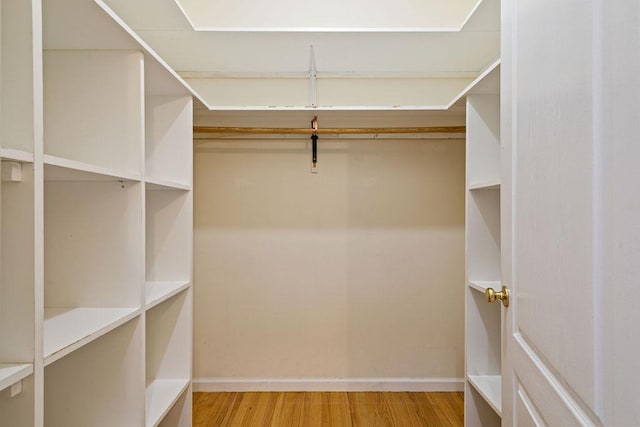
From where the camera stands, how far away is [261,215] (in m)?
2.44

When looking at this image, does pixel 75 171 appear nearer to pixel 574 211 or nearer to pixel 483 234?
pixel 574 211

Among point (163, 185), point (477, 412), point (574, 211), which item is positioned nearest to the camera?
point (574, 211)

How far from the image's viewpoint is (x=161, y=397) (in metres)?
1.60

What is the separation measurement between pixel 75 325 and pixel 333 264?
62.8 inches

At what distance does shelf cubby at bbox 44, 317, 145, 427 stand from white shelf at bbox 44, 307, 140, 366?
92 mm

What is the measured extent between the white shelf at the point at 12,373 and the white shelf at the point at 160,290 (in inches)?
21.9

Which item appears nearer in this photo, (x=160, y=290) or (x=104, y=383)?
(x=104, y=383)

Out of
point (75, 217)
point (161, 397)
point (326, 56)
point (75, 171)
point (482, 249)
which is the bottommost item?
point (161, 397)

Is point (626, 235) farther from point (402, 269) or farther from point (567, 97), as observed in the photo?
point (402, 269)

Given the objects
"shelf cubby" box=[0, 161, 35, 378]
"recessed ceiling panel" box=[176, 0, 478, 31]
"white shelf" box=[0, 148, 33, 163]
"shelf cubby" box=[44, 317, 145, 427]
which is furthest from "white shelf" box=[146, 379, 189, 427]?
"recessed ceiling panel" box=[176, 0, 478, 31]

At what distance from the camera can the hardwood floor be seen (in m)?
2.09

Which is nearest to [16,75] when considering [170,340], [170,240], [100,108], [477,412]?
[100,108]

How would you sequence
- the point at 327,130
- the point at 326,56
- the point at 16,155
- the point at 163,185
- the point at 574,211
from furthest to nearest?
the point at 327,130 → the point at 326,56 → the point at 163,185 → the point at 16,155 → the point at 574,211

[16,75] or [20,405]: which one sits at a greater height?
[16,75]
